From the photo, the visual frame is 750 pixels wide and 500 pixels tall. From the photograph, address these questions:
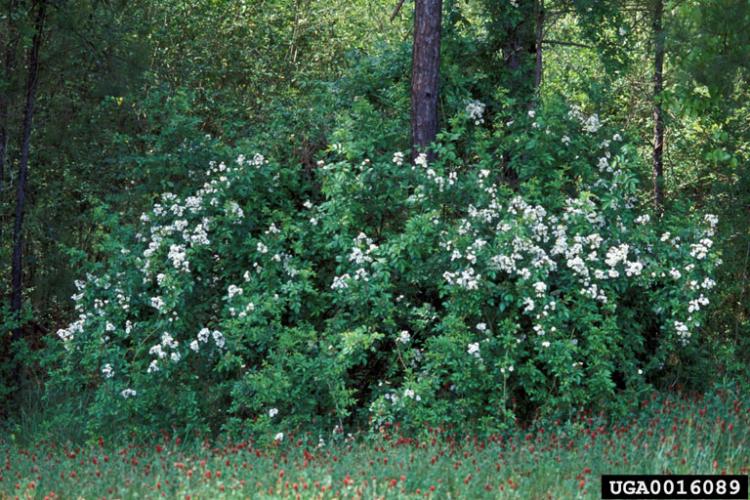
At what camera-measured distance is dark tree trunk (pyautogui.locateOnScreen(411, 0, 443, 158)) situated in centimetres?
1078

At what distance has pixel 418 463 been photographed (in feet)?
23.7

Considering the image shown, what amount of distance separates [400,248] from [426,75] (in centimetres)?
232

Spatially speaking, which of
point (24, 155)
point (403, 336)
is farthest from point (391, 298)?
point (24, 155)

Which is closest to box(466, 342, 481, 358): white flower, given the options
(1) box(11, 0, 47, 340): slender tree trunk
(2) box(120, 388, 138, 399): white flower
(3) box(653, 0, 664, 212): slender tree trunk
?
(2) box(120, 388, 138, 399): white flower

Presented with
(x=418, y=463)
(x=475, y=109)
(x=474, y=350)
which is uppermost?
(x=475, y=109)

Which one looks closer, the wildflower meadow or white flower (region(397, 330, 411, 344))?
the wildflower meadow

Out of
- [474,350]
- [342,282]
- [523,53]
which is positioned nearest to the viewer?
[474,350]

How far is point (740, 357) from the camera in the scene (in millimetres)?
11883

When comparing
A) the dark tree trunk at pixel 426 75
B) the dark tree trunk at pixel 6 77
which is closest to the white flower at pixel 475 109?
the dark tree trunk at pixel 426 75

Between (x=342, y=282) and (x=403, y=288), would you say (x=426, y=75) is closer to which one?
(x=403, y=288)

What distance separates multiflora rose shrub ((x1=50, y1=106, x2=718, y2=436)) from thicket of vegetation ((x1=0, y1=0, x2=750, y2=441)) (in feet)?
0.10

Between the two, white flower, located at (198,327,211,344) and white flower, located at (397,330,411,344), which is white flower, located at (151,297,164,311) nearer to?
white flower, located at (198,327,211,344)

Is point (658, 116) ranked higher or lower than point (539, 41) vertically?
lower

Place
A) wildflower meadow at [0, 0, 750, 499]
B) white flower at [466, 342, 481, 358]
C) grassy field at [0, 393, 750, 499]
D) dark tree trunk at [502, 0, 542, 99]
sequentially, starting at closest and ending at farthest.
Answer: grassy field at [0, 393, 750, 499]
wildflower meadow at [0, 0, 750, 499]
white flower at [466, 342, 481, 358]
dark tree trunk at [502, 0, 542, 99]
